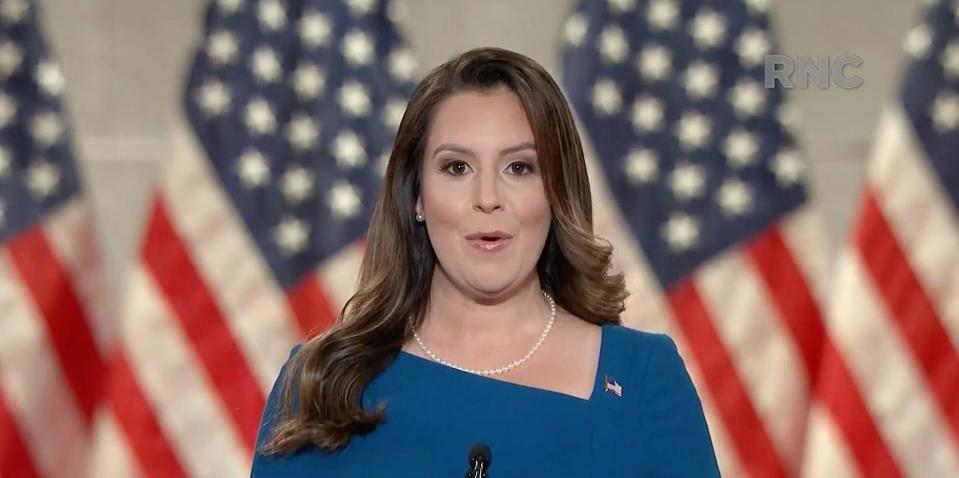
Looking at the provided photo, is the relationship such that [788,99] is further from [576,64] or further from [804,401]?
[804,401]

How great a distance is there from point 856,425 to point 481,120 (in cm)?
176

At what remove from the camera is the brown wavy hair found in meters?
1.80

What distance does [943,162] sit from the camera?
3.17 meters

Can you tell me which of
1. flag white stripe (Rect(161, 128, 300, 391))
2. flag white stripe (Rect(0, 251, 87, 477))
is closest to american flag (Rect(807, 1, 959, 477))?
flag white stripe (Rect(161, 128, 300, 391))

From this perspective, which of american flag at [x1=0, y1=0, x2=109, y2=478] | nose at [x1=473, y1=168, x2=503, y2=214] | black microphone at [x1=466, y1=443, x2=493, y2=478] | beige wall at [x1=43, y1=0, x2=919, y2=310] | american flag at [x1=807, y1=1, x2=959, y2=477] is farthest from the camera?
american flag at [x1=0, y1=0, x2=109, y2=478]

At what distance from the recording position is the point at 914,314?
3.18 metres

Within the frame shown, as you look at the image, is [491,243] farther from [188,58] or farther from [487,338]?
[188,58]

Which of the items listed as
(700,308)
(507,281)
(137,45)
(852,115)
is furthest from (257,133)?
(507,281)

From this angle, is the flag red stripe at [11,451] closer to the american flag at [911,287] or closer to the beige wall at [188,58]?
the beige wall at [188,58]

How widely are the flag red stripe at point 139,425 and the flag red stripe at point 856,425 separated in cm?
157

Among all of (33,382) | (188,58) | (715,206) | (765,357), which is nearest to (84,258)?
(33,382)

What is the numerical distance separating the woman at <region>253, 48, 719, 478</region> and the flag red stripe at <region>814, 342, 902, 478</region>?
4.70ft

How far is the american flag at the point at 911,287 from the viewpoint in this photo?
10.4 ft

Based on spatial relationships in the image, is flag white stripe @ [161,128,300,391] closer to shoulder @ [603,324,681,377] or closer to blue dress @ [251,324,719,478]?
blue dress @ [251,324,719,478]
